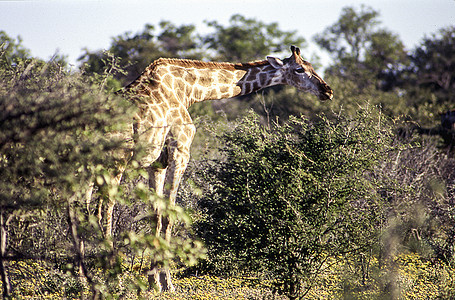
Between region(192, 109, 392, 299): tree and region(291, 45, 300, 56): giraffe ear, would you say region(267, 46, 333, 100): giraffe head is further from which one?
region(192, 109, 392, 299): tree

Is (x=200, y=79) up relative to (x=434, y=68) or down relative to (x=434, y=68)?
down

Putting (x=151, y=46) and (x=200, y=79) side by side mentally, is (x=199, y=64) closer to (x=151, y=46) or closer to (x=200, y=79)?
(x=200, y=79)

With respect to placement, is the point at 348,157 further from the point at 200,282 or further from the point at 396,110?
the point at 396,110

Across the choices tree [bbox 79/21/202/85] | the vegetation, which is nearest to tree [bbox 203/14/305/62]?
tree [bbox 79/21/202/85]

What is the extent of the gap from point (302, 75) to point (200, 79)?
5.89ft

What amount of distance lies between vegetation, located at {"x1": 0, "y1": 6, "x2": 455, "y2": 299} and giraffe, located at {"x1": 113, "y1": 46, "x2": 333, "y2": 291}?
0.42 m

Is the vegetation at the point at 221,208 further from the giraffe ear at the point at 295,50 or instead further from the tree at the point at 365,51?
the tree at the point at 365,51

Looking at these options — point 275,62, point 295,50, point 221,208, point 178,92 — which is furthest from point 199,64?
point 221,208

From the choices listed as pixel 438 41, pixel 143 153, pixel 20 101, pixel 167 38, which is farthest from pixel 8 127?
pixel 167 38

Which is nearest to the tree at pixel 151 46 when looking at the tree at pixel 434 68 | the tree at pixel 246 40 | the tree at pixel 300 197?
the tree at pixel 246 40

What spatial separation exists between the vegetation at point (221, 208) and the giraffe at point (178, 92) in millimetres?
422

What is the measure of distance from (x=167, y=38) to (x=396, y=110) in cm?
2195

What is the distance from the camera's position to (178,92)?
799 centimetres

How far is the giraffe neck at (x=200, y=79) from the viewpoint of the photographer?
7.71m
